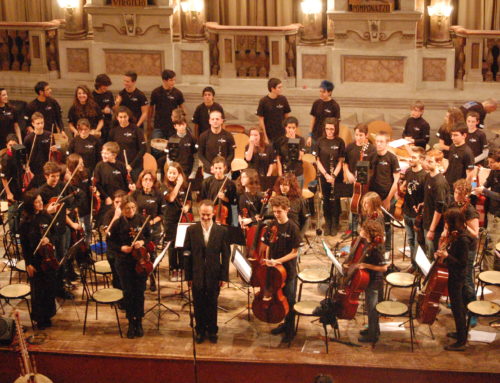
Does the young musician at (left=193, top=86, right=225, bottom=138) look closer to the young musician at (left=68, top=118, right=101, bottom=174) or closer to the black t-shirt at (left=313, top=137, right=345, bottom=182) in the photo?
the young musician at (left=68, top=118, right=101, bottom=174)

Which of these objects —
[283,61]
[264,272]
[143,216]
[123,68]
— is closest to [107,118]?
[123,68]

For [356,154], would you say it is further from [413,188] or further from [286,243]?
[286,243]

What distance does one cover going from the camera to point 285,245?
785 centimetres

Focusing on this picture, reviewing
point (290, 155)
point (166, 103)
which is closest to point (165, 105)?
point (166, 103)

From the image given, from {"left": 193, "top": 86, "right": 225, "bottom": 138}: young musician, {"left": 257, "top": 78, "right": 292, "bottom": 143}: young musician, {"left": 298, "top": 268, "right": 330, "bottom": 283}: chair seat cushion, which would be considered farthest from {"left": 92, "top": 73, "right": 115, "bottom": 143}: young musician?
{"left": 298, "top": 268, "right": 330, "bottom": 283}: chair seat cushion

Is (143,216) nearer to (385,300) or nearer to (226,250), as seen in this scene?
(226,250)

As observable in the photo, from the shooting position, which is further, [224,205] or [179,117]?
[179,117]

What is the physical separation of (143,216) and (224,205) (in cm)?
125

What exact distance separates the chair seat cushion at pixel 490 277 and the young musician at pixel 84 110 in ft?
17.3

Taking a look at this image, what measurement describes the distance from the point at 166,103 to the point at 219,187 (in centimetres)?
299

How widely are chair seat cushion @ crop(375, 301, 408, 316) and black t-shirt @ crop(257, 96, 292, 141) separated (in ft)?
13.1

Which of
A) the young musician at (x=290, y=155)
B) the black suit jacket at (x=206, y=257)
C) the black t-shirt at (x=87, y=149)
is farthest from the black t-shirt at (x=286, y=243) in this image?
the black t-shirt at (x=87, y=149)

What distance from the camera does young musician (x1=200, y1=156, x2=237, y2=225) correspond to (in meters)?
9.16

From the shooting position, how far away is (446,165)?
395 inches
